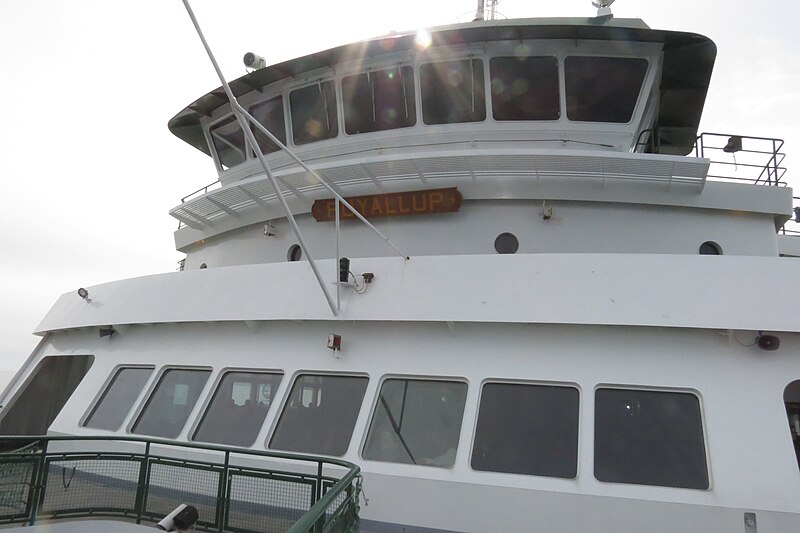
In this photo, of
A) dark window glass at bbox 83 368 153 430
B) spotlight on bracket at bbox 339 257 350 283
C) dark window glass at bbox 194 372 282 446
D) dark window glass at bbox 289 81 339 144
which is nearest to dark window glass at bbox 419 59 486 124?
dark window glass at bbox 289 81 339 144

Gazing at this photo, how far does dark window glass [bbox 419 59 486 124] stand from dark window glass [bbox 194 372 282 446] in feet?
16.0

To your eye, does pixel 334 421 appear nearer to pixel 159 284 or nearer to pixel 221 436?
pixel 221 436

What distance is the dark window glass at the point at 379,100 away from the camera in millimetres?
9102

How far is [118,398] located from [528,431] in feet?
18.0

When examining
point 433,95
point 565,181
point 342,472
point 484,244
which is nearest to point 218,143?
point 433,95

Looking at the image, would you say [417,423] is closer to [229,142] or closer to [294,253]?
[294,253]

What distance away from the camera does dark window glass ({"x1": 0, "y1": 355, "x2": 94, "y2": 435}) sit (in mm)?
9851

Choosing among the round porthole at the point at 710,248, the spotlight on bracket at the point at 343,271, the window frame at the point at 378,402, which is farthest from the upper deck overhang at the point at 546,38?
the window frame at the point at 378,402

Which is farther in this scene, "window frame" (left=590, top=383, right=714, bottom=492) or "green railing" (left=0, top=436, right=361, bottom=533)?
"green railing" (left=0, top=436, right=361, bottom=533)

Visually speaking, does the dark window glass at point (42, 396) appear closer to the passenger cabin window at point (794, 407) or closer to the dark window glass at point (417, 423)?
the dark window glass at point (417, 423)

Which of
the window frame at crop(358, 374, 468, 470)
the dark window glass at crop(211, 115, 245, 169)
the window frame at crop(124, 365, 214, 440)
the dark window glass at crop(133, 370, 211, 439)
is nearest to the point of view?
the window frame at crop(358, 374, 468, 470)

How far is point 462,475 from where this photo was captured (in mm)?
5227

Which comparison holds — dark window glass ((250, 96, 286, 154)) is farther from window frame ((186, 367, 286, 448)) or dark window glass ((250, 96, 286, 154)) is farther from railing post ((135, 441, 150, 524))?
railing post ((135, 441, 150, 524))

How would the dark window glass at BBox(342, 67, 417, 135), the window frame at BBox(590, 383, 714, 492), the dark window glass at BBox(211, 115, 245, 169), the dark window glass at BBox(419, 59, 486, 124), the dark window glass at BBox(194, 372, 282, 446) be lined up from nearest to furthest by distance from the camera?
the window frame at BBox(590, 383, 714, 492)
the dark window glass at BBox(194, 372, 282, 446)
the dark window glass at BBox(419, 59, 486, 124)
the dark window glass at BBox(342, 67, 417, 135)
the dark window glass at BBox(211, 115, 245, 169)
